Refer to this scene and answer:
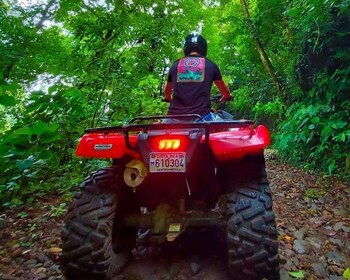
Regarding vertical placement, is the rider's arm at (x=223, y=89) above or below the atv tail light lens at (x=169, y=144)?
above

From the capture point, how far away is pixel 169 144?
2121 millimetres

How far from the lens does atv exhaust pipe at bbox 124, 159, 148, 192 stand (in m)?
2.23

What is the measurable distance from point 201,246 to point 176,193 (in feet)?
2.46

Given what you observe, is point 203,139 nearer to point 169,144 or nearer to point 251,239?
point 169,144

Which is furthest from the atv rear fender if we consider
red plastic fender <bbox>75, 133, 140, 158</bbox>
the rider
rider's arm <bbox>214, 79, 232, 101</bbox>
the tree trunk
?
the tree trunk

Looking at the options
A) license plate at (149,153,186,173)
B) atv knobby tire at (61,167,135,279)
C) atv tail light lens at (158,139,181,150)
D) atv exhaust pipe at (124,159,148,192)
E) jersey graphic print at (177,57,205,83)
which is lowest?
atv knobby tire at (61,167,135,279)

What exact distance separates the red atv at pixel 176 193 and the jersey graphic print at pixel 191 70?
3.82 ft

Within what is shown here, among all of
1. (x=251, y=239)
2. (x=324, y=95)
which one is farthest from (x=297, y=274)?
(x=324, y=95)

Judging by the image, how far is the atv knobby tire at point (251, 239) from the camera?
6.97 ft

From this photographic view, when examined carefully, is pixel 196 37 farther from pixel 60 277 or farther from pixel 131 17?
pixel 60 277

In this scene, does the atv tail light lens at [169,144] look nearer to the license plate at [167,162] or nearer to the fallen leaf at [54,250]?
the license plate at [167,162]

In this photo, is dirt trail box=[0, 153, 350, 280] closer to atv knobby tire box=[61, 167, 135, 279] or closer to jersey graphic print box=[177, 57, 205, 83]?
atv knobby tire box=[61, 167, 135, 279]

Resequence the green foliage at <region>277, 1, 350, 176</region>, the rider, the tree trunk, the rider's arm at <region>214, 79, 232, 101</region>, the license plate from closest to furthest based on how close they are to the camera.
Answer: the license plate < the rider < the rider's arm at <region>214, 79, 232, 101</region> < the green foliage at <region>277, 1, 350, 176</region> < the tree trunk

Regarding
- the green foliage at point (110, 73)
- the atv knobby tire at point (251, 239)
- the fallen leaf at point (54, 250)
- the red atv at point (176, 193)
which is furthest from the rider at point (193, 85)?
the fallen leaf at point (54, 250)
